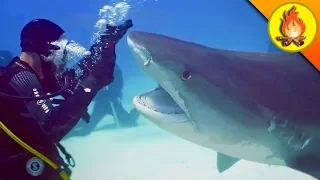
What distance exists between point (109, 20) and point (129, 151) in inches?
38.9

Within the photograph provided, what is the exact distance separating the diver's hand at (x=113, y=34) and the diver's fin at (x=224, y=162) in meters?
1.01

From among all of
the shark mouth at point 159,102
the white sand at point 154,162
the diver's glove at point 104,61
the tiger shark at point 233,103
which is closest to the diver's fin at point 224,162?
the white sand at point 154,162

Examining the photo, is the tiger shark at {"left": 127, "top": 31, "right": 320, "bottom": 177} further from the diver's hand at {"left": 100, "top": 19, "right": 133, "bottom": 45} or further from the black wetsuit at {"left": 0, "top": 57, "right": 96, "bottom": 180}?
the black wetsuit at {"left": 0, "top": 57, "right": 96, "bottom": 180}

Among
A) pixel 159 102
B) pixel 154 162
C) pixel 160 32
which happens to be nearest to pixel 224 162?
pixel 154 162

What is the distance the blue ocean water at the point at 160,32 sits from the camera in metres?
2.26

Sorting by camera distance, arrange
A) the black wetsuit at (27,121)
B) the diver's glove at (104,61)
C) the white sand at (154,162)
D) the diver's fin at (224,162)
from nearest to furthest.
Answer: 1. the black wetsuit at (27,121)
2. the diver's glove at (104,61)
3. the diver's fin at (224,162)
4. the white sand at (154,162)

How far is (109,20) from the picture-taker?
2.23 metres

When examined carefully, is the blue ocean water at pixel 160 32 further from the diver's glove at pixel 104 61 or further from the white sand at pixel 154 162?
the diver's glove at pixel 104 61

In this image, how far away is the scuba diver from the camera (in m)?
1.37

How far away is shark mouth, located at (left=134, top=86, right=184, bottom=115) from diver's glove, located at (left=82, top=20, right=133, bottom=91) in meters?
0.29

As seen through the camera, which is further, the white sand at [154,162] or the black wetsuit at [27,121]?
the white sand at [154,162]

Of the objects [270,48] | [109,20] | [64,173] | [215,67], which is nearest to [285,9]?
[270,48]

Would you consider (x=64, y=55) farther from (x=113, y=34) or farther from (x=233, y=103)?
(x=233, y=103)

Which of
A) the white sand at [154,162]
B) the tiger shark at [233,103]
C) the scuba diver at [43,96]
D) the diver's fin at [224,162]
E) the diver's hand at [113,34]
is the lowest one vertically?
the white sand at [154,162]
